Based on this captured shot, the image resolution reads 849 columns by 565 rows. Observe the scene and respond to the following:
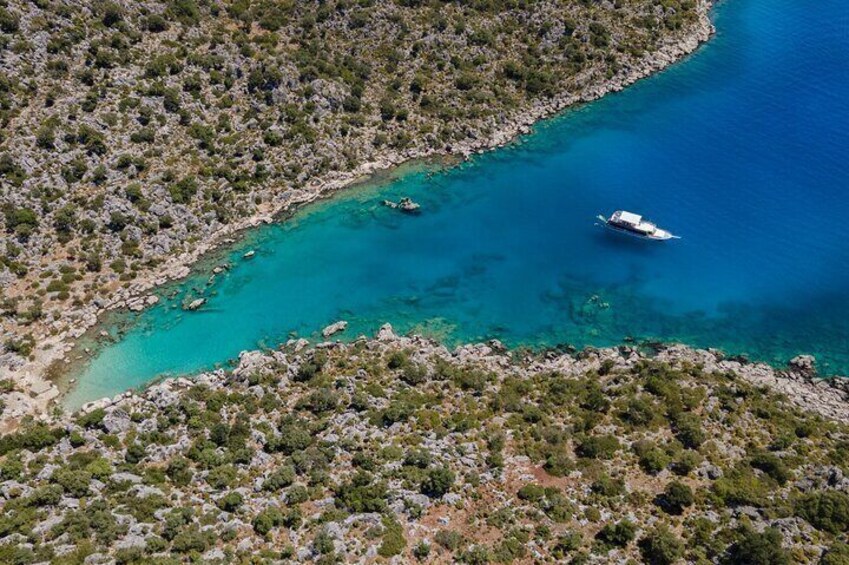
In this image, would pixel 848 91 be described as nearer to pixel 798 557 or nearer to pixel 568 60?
pixel 568 60

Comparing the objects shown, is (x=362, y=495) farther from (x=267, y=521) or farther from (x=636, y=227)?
(x=636, y=227)

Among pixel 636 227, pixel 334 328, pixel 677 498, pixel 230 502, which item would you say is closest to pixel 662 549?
pixel 677 498

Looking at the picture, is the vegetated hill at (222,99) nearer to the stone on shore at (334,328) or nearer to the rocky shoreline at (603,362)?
the rocky shoreline at (603,362)

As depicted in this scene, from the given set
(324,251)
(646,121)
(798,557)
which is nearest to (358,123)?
(324,251)

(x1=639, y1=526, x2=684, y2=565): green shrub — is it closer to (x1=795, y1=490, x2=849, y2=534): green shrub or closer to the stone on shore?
(x1=795, y1=490, x2=849, y2=534): green shrub

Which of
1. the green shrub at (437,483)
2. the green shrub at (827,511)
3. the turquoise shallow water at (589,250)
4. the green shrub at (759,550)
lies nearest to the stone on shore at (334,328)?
the turquoise shallow water at (589,250)
